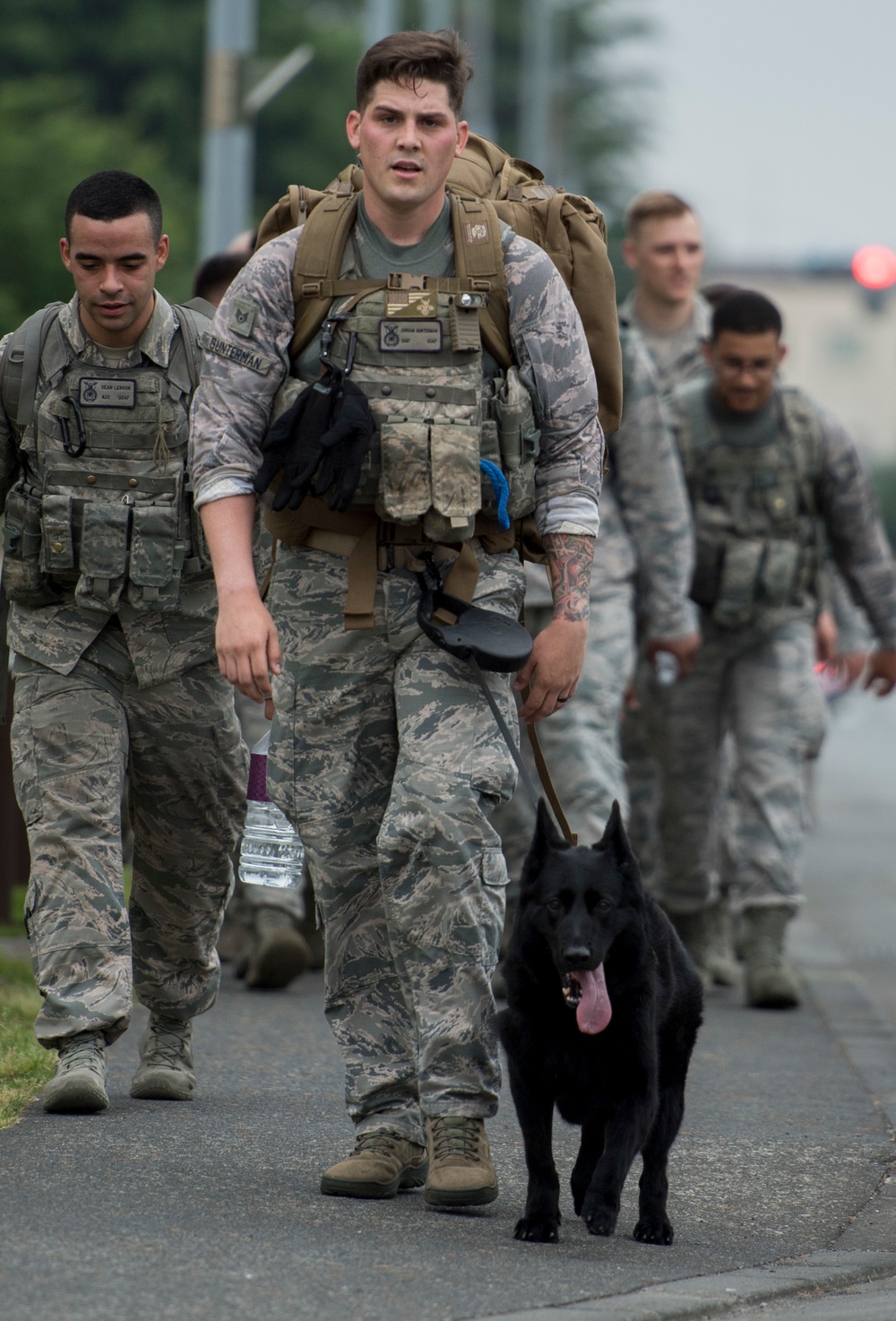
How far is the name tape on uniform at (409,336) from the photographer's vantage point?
15.4ft

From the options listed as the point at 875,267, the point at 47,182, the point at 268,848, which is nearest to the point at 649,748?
the point at 268,848

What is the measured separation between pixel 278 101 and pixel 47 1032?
43702mm

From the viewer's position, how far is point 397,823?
183 inches

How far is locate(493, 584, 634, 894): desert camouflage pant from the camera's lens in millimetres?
7727

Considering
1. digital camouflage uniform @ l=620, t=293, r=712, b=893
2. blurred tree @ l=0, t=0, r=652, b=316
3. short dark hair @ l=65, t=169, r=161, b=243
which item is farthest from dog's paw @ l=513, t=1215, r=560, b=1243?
blurred tree @ l=0, t=0, r=652, b=316

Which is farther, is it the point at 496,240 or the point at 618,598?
the point at 618,598

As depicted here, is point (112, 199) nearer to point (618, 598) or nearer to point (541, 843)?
point (541, 843)

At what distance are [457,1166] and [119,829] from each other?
1.47 m

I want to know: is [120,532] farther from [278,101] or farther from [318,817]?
[278,101]

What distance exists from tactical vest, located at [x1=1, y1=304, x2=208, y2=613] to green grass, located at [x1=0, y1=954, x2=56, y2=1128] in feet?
3.89

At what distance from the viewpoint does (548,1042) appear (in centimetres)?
457

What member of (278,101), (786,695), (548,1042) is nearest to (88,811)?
(548,1042)

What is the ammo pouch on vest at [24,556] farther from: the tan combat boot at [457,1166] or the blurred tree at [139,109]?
the blurred tree at [139,109]

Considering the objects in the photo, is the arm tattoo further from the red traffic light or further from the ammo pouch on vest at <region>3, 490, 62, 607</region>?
the red traffic light
